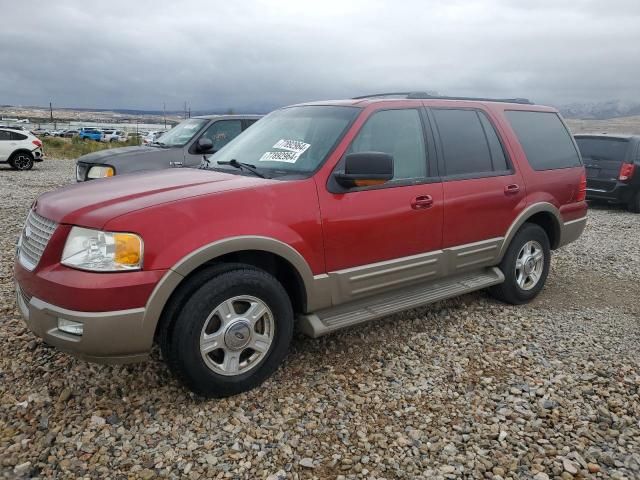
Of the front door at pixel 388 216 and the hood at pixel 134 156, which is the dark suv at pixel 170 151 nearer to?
the hood at pixel 134 156

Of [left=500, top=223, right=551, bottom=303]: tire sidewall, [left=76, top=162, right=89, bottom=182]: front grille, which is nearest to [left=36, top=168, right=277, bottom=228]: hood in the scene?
[left=500, top=223, right=551, bottom=303]: tire sidewall

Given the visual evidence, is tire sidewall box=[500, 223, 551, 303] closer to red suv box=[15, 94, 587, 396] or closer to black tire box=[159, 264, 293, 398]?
red suv box=[15, 94, 587, 396]

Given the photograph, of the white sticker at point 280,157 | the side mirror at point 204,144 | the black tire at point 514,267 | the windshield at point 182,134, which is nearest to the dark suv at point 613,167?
the black tire at point 514,267

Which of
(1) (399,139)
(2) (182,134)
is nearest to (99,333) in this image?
(1) (399,139)

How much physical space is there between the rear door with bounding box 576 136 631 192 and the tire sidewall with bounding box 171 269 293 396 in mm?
9650

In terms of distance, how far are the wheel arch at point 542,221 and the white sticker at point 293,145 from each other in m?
2.08

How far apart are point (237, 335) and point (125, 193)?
1112mm

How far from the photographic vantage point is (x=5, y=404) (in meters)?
3.09

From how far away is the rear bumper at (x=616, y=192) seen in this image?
34.3ft

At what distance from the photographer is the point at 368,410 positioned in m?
3.15

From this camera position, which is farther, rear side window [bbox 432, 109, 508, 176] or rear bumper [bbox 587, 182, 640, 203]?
rear bumper [bbox 587, 182, 640, 203]

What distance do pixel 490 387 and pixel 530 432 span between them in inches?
19.7

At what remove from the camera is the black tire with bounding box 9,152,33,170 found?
17.8 metres

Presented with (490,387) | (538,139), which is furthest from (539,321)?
(538,139)
